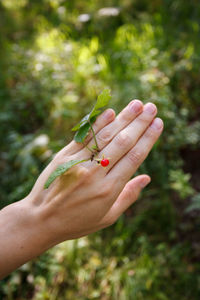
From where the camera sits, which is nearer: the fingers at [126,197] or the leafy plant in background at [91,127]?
the leafy plant in background at [91,127]

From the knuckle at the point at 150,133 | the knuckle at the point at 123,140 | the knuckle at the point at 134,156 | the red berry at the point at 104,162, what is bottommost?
the knuckle at the point at 134,156

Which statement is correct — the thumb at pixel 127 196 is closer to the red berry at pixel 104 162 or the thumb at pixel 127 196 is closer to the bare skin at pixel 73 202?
the bare skin at pixel 73 202

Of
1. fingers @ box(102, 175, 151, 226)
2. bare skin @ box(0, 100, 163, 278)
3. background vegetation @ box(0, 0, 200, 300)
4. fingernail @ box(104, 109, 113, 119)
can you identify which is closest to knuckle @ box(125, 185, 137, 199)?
fingers @ box(102, 175, 151, 226)

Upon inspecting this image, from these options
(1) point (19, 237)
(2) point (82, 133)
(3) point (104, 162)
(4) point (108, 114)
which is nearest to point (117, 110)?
(4) point (108, 114)

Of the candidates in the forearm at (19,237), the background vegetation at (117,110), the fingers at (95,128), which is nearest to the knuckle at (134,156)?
the fingers at (95,128)

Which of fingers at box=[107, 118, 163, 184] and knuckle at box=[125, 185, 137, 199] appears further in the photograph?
knuckle at box=[125, 185, 137, 199]

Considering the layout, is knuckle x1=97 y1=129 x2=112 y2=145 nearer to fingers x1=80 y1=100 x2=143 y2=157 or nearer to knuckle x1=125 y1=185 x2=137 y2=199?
fingers x1=80 y1=100 x2=143 y2=157

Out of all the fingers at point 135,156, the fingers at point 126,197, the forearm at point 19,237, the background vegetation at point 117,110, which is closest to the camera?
the forearm at point 19,237
